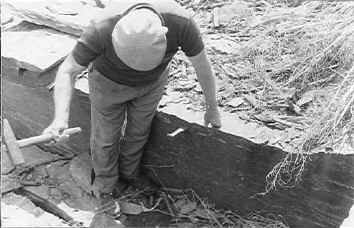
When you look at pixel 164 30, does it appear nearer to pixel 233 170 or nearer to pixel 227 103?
pixel 227 103

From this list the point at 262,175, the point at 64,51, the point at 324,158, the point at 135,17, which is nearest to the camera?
the point at 135,17

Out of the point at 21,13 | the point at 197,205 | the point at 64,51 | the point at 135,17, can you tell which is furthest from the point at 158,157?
the point at 21,13

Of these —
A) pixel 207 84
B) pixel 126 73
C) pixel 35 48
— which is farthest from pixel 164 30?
pixel 35 48

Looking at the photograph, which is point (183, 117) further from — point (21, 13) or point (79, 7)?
point (21, 13)

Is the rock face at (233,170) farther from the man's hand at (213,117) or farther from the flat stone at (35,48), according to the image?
the flat stone at (35,48)

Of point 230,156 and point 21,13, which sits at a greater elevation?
point 21,13

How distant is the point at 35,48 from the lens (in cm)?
399

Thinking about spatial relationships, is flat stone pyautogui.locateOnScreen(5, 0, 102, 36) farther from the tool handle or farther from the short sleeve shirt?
the tool handle

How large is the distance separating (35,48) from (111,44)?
144cm

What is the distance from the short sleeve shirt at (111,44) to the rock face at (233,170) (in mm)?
552

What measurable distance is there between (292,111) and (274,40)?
0.64m

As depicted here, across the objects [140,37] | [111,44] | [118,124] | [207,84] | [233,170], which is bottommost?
[233,170]

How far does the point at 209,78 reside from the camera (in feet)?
10.1

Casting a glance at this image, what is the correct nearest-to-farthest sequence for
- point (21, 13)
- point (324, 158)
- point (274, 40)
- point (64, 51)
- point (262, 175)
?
point (324, 158)
point (262, 175)
point (274, 40)
point (64, 51)
point (21, 13)
